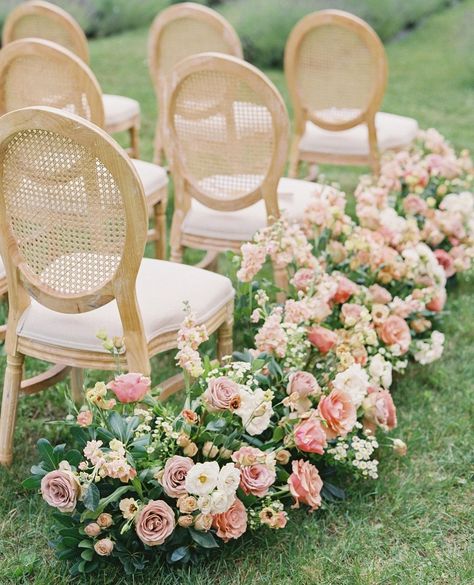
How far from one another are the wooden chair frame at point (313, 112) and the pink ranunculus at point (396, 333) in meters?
1.55

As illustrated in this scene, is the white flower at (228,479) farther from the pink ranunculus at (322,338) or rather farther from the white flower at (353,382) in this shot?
the pink ranunculus at (322,338)

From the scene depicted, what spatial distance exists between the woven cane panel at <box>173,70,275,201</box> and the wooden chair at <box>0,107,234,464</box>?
2.44 ft

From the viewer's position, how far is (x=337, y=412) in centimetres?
253

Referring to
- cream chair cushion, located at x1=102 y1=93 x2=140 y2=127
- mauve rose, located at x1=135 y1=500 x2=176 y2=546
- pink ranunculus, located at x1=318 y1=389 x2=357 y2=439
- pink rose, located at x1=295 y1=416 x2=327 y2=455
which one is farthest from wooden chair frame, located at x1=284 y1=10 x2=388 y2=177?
mauve rose, located at x1=135 y1=500 x2=176 y2=546

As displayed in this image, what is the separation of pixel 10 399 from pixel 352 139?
2501 millimetres

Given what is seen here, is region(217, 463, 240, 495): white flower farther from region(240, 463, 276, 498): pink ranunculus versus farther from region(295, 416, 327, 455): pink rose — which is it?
region(295, 416, 327, 455): pink rose

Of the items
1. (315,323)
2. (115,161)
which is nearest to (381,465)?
(315,323)

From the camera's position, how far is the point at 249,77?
309cm

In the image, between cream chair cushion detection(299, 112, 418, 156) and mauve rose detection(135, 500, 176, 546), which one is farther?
cream chair cushion detection(299, 112, 418, 156)

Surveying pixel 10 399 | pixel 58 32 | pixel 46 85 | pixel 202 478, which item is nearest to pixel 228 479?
pixel 202 478

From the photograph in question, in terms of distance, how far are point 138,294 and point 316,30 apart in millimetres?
2308

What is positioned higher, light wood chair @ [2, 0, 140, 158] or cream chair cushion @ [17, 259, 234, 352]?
cream chair cushion @ [17, 259, 234, 352]

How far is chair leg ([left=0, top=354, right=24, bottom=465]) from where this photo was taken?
2.68 meters

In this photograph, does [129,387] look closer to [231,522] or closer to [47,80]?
[231,522]
